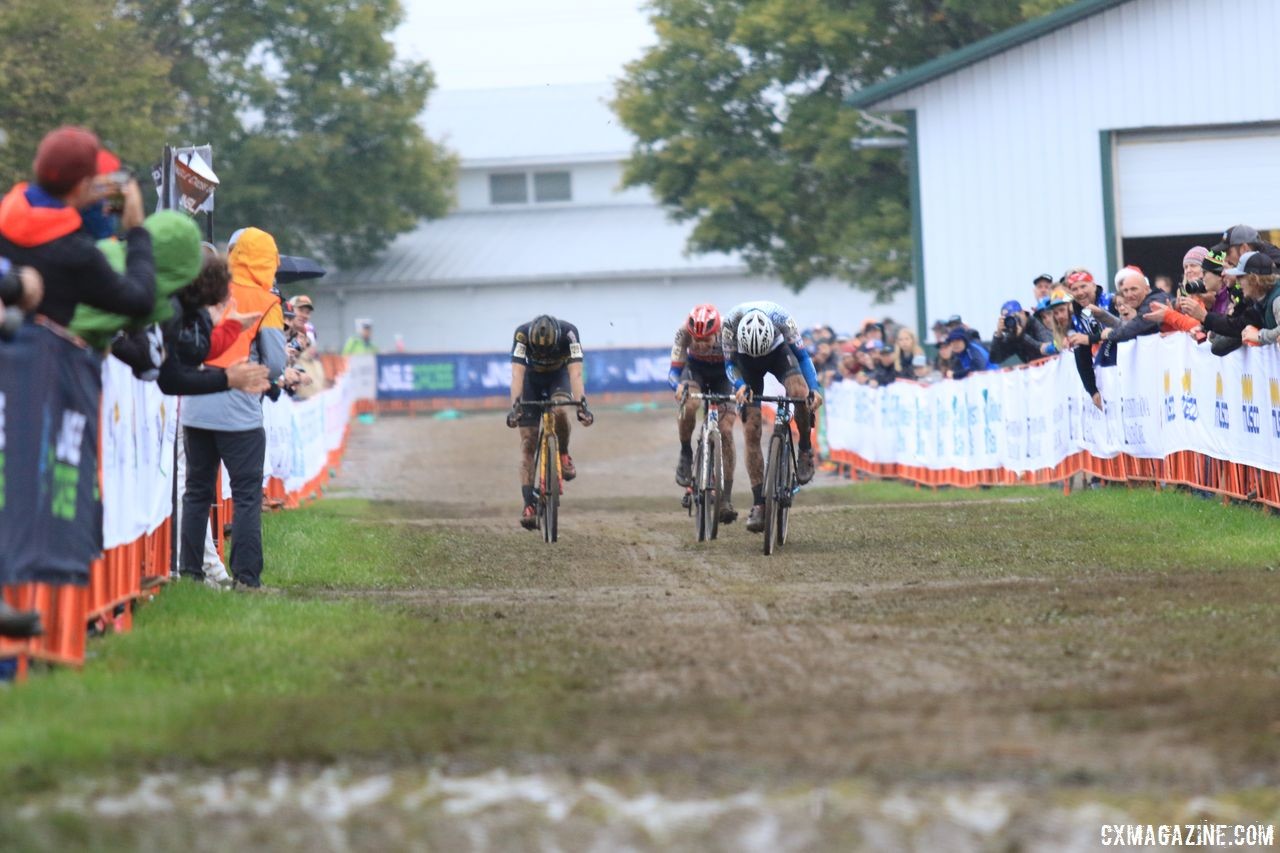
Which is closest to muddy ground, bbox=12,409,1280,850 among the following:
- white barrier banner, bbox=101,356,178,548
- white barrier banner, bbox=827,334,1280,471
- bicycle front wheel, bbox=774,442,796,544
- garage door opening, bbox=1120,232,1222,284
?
bicycle front wheel, bbox=774,442,796,544

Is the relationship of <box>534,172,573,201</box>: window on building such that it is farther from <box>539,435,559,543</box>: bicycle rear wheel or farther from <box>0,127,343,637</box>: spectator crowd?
<box>0,127,343,637</box>: spectator crowd

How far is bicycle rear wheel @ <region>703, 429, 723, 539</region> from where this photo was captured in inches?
591

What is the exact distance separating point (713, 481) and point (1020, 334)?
7.05 meters

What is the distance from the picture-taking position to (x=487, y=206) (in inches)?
2739

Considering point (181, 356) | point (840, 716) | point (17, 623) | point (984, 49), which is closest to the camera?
point (840, 716)

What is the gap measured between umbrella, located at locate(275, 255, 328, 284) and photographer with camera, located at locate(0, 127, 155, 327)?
22.4 ft

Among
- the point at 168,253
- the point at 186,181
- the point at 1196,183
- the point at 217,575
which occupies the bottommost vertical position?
the point at 217,575

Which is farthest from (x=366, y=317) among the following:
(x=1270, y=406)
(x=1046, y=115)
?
(x=1270, y=406)

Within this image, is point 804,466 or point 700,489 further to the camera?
point 700,489

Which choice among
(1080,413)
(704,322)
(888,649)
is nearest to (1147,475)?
(1080,413)

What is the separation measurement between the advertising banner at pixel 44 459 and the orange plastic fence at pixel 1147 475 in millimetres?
9394

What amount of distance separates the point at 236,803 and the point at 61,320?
9.76 ft

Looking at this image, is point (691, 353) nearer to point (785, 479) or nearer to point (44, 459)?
point (785, 479)

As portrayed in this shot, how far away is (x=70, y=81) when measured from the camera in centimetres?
4347
